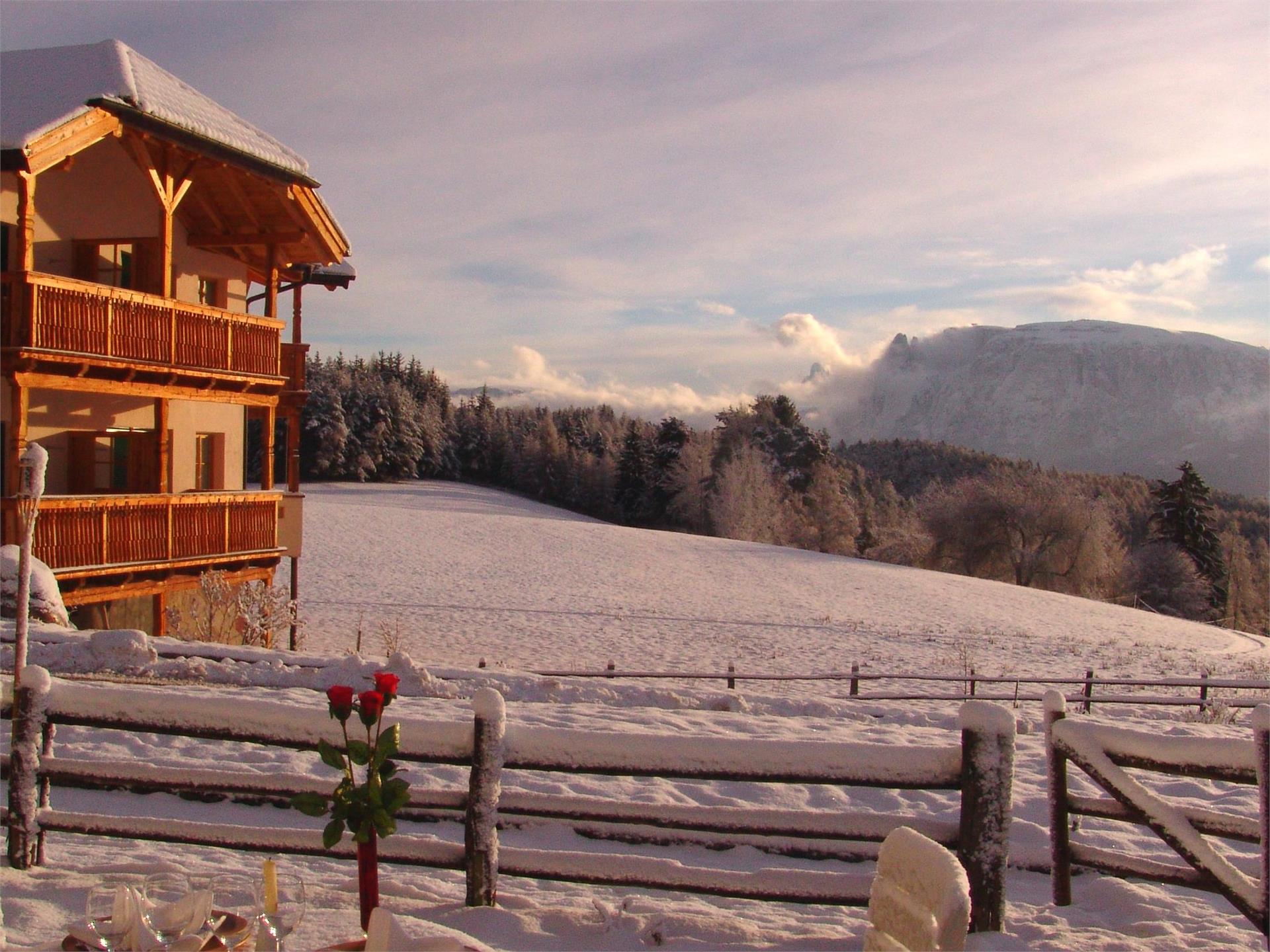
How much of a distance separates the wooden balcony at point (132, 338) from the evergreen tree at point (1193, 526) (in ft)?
200

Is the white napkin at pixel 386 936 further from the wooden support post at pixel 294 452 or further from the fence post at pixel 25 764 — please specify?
the wooden support post at pixel 294 452

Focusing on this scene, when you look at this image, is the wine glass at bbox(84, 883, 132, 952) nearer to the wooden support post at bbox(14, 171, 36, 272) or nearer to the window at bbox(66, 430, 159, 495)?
the wooden support post at bbox(14, 171, 36, 272)

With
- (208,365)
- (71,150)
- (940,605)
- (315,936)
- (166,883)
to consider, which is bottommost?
(940,605)

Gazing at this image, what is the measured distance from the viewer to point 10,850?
5.42m

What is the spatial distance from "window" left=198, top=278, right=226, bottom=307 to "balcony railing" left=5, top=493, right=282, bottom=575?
5344mm

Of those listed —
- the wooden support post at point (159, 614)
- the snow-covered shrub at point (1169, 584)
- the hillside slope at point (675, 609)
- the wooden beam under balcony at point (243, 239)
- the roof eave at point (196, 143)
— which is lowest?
the snow-covered shrub at point (1169, 584)

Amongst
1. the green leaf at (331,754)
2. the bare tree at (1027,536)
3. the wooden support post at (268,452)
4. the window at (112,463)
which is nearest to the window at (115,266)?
the window at (112,463)

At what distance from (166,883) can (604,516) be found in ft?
259

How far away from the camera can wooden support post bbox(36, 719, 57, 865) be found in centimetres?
549

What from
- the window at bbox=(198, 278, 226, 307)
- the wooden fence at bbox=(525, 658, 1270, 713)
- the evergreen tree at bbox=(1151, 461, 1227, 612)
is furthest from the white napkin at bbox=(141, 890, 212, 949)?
the evergreen tree at bbox=(1151, 461, 1227, 612)

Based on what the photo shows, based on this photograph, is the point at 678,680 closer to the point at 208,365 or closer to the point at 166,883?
the point at 208,365

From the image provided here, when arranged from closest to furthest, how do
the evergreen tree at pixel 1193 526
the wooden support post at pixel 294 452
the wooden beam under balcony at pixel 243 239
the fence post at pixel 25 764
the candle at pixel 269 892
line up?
the candle at pixel 269 892 → the fence post at pixel 25 764 → the wooden beam under balcony at pixel 243 239 → the wooden support post at pixel 294 452 → the evergreen tree at pixel 1193 526

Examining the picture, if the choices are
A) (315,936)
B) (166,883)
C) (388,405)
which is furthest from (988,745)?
(388,405)

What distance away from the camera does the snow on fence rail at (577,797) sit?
4.96 m
